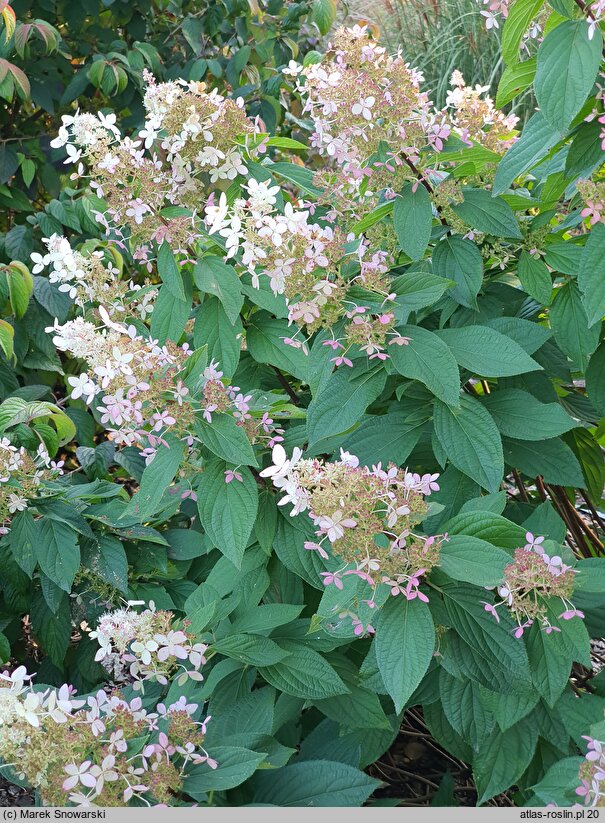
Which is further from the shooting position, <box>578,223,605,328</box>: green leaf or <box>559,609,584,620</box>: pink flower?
<box>578,223,605,328</box>: green leaf

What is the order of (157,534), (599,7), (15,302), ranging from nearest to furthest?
(599,7), (157,534), (15,302)

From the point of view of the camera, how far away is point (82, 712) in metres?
1.12

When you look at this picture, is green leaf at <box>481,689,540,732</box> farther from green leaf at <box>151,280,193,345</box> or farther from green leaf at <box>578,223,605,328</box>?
green leaf at <box>151,280,193,345</box>

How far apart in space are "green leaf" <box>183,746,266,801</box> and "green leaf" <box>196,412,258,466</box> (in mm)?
412

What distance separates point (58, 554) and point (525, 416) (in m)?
0.97

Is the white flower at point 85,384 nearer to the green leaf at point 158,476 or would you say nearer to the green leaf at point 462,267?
the green leaf at point 158,476

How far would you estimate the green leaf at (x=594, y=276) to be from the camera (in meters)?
1.32

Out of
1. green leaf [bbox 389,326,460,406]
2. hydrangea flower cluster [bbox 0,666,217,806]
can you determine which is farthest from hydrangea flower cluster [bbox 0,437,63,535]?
green leaf [bbox 389,326,460,406]

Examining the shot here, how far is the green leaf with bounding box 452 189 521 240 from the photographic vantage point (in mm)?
1483

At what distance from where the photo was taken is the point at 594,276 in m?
1.33

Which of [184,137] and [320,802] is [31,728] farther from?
[184,137]

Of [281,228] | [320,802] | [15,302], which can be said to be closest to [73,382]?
[281,228]

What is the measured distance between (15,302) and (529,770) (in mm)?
1728

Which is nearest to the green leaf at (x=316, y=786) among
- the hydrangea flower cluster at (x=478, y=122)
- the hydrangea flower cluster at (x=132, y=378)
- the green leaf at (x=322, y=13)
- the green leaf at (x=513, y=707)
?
the green leaf at (x=513, y=707)
